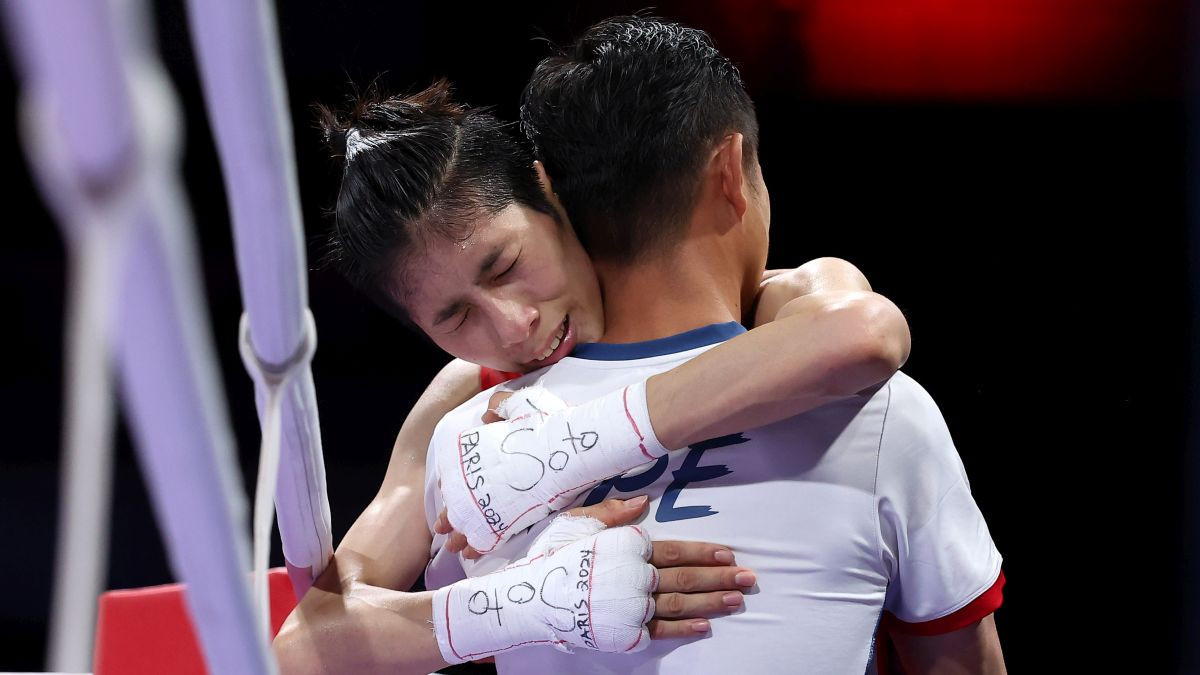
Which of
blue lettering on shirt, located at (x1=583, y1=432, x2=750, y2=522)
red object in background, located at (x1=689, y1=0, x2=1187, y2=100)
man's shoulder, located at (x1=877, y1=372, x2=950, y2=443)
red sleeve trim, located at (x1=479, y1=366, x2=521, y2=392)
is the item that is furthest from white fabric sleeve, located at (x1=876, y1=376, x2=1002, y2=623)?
red object in background, located at (x1=689, y1=0, x2=1187, y2=100)

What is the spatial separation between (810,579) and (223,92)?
69cm

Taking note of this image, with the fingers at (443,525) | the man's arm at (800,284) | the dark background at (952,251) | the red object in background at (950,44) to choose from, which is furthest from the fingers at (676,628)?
the red object in background at (950,44)

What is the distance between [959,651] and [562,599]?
1.48ft

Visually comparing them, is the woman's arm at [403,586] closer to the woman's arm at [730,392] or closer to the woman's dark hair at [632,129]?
the woman's arm at [730,392]

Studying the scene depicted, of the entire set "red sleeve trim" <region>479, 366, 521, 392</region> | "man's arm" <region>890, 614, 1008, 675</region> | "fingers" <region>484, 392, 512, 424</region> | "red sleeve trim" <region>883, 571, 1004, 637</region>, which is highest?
"fingers" <region>484, 392, 512, 424</region>

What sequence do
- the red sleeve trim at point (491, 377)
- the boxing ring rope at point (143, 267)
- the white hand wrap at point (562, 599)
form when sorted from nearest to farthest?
1. the boxing ring rope at point (143, 267)
2. the white hand wrap at point (562, 599)
3. the red sleeve trim at point (491, 377)

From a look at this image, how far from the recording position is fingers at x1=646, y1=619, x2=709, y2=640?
38.4 inches

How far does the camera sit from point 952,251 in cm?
211

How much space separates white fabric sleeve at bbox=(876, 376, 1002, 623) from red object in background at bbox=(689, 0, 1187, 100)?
134 cm

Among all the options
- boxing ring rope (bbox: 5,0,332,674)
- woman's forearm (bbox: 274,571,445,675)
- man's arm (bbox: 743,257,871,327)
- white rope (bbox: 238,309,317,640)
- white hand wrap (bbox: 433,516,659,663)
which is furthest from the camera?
man's arm (bbox: 743,257,871,327)

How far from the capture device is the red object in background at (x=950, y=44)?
214 centimetres

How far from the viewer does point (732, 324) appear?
3.55ft

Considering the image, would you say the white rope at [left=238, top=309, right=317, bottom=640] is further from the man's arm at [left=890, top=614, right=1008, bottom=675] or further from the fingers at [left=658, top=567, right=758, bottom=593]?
the man's arm at [left=890, top=614, right=1008, bottom=675]

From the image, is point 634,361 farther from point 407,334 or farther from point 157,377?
point 407,334
